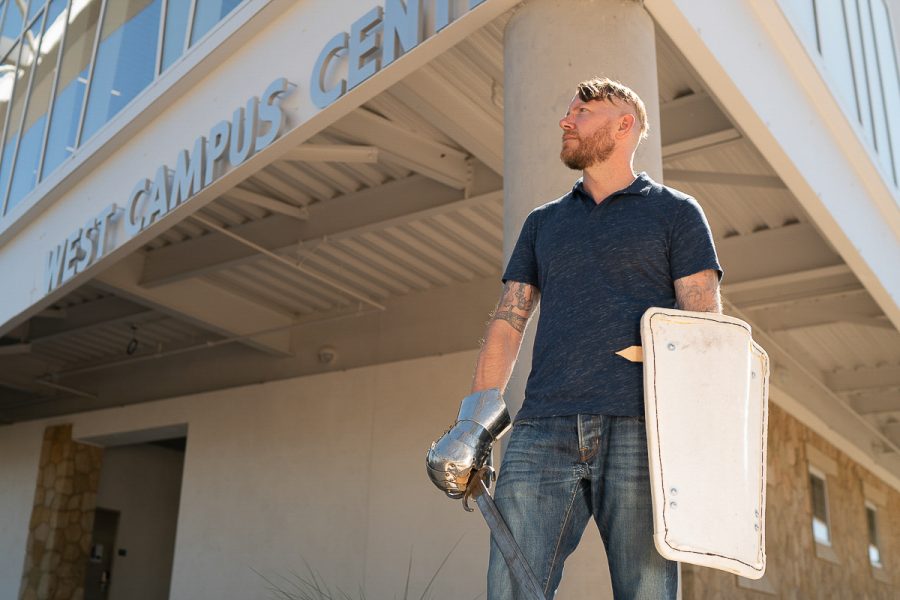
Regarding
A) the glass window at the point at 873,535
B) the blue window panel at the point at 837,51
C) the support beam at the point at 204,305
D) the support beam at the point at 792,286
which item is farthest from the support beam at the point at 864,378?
the support beam at the point at 204,305

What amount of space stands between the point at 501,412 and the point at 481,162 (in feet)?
20.3

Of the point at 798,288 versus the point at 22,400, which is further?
the point at 22,400

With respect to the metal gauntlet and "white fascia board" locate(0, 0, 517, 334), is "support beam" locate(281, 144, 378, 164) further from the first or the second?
the metal gauntlet

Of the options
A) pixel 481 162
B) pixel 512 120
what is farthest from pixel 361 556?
pixel 512 120

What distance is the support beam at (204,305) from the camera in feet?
34.0

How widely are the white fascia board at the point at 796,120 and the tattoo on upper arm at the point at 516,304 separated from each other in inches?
94.1

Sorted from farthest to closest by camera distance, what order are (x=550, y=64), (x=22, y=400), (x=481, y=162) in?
1. (x=22, y=400)
2. (x=481, y=162)
3. (x=550, y=64)

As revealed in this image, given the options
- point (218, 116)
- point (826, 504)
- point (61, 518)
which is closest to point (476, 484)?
point (218, 116)

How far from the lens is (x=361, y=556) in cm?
1091

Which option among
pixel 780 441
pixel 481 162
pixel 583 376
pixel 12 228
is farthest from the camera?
pixel 780 441

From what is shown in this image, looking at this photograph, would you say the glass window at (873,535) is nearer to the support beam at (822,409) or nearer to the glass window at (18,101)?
the support beam at (822,409)

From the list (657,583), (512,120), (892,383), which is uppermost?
(892,383)

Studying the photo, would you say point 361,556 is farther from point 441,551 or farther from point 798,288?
point 798,288

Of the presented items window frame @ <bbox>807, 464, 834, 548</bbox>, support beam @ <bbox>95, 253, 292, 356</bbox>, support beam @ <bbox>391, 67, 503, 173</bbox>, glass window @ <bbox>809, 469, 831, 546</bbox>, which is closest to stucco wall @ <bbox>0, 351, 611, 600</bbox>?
support beam @ <bbox>95, 253, 292, 356</bbox>
